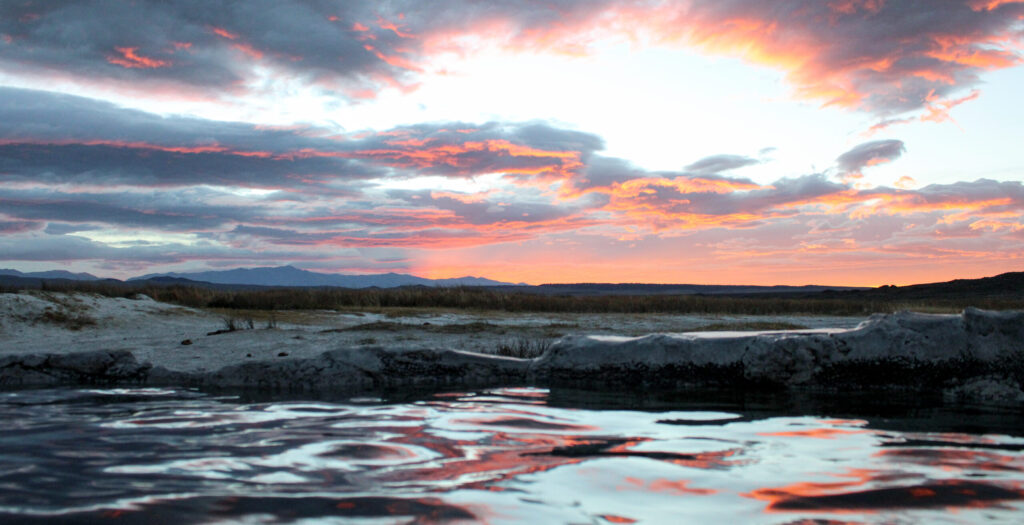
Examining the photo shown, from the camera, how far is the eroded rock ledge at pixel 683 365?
4.70 meters

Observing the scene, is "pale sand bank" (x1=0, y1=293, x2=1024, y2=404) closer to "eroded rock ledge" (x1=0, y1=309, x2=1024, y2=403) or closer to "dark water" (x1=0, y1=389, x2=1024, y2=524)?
"eroded rock ledge" (x1=0, y1=309, x2=1024, y2=403)

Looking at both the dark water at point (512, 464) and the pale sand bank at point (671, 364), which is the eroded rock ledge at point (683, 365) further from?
the dark water at point (512, 464)

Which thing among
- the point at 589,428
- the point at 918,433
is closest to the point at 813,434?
the point at 918,433

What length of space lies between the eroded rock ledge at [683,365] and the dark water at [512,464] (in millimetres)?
763

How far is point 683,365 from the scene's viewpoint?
5.11 m

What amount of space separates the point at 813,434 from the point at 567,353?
93.1 inches

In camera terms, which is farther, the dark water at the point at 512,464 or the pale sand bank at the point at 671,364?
the pale sand bank at the point at 671,364

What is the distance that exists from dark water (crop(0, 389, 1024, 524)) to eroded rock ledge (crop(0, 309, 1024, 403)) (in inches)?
30.0

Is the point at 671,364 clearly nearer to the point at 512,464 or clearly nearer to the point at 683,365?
the point at 683,365

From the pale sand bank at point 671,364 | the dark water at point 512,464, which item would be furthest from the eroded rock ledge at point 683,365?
the dark water at point 512,464

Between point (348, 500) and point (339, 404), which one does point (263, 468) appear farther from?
point (339, 404)

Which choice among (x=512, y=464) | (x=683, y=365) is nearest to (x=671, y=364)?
(x=683, y=365)

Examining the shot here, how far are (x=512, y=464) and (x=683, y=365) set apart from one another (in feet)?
9.15

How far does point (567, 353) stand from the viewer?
540 cm
